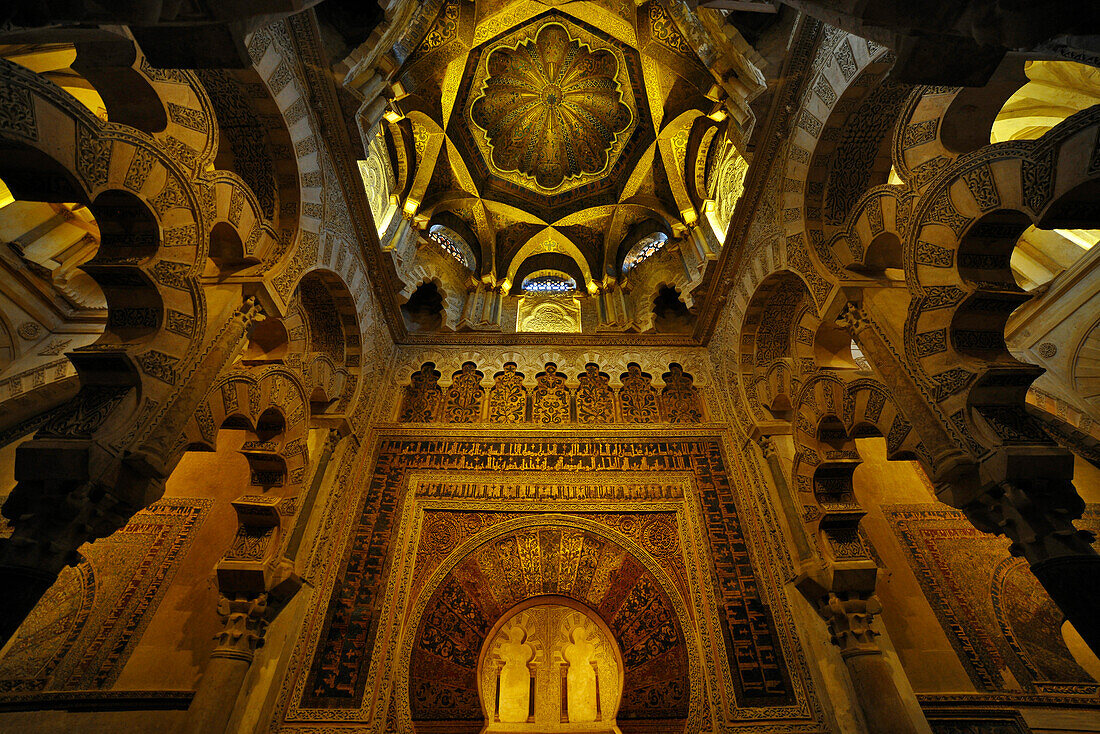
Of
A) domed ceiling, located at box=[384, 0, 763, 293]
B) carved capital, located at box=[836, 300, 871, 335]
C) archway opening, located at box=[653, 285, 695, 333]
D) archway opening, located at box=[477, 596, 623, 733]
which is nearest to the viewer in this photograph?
carved capital, located at box=[836, 300, 871, 335]

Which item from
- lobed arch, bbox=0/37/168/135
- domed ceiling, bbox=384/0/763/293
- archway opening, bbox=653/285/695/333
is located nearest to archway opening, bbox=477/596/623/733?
Result: archway opening, bbox=653/285/695/333

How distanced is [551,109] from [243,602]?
9.89 m

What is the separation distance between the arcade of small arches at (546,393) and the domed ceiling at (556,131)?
10cm

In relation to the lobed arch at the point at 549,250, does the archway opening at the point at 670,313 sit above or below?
below

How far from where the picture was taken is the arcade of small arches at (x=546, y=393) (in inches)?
140

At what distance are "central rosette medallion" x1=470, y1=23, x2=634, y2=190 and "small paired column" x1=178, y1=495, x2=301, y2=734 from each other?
802 centimetres

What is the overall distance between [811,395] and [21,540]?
23.3 ft

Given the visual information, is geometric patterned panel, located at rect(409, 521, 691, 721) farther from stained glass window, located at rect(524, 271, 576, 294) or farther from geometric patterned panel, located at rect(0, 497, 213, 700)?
stained glass window, located at rect(524, 271, 576, 294)

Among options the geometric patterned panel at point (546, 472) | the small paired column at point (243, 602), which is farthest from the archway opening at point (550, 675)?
the small paired column at point (243, 602)

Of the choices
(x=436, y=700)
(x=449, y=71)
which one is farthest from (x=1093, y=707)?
(x=449, y=71)

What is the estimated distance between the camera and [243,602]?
17.0 ft

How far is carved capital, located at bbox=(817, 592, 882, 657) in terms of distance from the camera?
5094 millimetres

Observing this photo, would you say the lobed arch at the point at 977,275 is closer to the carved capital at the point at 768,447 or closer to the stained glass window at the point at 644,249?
the carved capital at the point at 768,447

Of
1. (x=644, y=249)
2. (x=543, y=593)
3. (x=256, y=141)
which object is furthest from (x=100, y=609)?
(x=644, y=249)
